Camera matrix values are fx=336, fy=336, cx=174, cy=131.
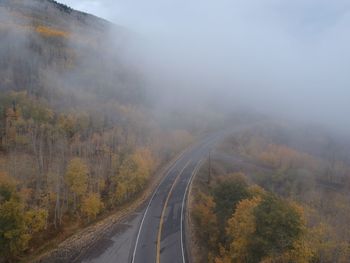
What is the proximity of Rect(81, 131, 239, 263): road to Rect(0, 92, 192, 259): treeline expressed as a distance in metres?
5.07

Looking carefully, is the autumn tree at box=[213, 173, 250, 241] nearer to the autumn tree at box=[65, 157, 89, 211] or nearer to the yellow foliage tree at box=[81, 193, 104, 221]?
the yellow foliage tree at box=[81, 193, 104, 221]

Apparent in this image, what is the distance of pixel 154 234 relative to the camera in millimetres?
42938

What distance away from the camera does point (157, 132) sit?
9438cm

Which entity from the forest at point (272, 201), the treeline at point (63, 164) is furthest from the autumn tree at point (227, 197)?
the treeline at point (63, 164)

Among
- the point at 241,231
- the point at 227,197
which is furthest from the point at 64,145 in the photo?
the point at 241,231

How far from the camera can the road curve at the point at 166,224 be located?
38000 millimetres


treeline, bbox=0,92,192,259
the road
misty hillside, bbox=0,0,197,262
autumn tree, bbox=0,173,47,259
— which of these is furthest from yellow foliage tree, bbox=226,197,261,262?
autumn tree, bbox=0,173,47,259

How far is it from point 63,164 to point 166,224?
80.6 feet

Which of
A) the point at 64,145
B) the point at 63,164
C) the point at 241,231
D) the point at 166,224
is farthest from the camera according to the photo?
the point at 64,145

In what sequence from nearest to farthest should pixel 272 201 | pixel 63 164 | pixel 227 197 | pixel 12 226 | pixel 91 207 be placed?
pixel 272 201 → pixel 12 226 → pixel 227 197 → pixel 91 207 → pixel 63 164

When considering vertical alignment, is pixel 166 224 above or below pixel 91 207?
below

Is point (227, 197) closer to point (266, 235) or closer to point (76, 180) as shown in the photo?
point (266, 235)

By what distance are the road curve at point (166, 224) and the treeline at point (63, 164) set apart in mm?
4585

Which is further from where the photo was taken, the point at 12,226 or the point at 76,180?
the point at 76,180
